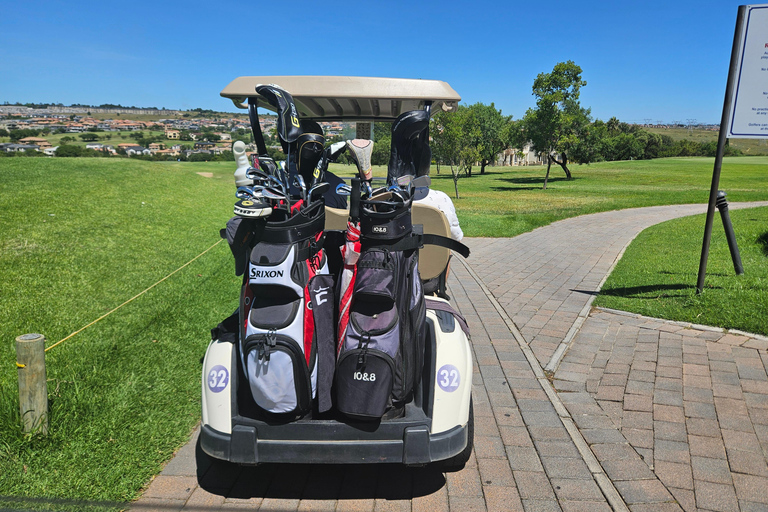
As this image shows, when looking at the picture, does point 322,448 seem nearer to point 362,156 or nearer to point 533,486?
point 533,486

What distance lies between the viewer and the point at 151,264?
722 centimetres

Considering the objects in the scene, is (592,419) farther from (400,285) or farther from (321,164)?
(321,164)

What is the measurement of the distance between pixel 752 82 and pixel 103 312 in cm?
744

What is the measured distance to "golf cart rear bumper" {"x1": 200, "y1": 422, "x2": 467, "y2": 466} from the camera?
2426mm

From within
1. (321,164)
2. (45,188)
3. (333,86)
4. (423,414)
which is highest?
(333,86)

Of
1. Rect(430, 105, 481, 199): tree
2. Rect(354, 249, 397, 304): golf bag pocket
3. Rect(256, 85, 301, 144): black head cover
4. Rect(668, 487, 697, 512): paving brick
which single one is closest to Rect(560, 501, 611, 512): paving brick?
Rect(668, 487, 697, 512): paving brick

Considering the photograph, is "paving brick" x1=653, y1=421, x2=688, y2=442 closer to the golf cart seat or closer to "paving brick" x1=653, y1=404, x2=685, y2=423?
"paving brick" x1=653, y1=404, x2=685, y2=423

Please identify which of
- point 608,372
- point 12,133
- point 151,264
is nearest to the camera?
point 608,372

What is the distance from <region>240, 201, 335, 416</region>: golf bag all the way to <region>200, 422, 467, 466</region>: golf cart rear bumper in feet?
0.49

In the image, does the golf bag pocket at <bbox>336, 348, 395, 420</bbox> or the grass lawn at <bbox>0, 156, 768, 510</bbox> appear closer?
the golf bag pocket at <bbox>336, 348, 395, 420</bbox>

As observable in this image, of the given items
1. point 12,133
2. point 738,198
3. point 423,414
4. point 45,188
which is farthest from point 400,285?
point 12,133

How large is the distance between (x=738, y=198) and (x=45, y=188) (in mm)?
21983

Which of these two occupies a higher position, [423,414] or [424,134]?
[424,134]

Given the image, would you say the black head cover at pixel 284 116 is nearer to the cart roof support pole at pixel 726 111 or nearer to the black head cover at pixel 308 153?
the black head cover at pixel 308 153
